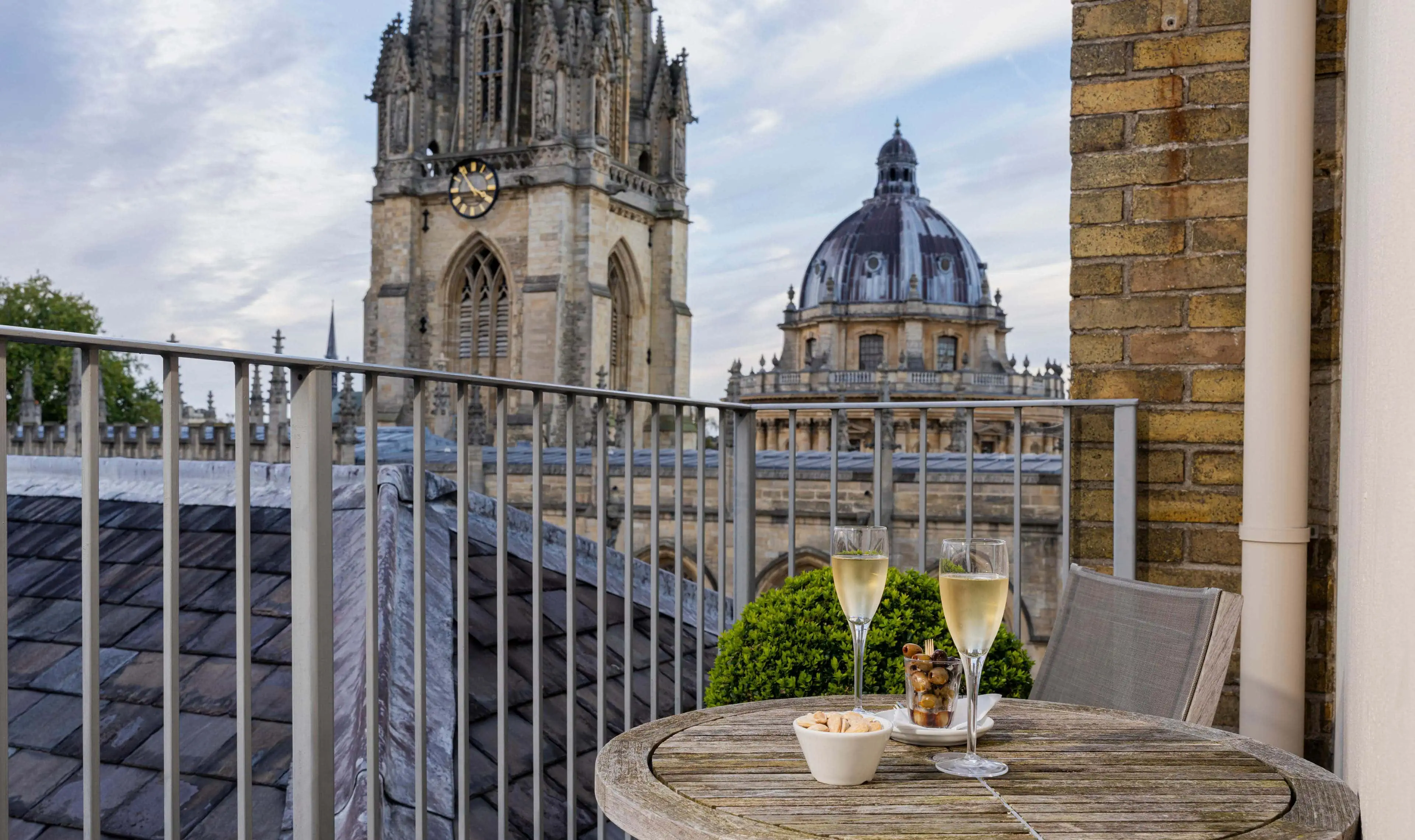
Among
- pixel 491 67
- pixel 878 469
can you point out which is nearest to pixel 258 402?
pixel 491 67

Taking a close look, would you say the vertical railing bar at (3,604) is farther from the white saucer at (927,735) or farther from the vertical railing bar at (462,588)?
the white saucer at (927,735)

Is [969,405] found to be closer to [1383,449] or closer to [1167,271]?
[1167,271]

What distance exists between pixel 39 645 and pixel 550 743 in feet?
4.68

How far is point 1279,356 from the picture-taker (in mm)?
2725

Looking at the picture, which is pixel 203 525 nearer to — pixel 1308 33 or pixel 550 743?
pixel 550 743

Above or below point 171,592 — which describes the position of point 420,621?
below

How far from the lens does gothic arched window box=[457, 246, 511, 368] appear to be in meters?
39.5

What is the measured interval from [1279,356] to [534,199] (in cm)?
3663

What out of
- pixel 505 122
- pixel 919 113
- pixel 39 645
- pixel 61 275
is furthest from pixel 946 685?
pixel 919 113

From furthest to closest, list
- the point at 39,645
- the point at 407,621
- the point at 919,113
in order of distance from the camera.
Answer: the point at 919,113 < the point at 39,645 < the point at 407,621

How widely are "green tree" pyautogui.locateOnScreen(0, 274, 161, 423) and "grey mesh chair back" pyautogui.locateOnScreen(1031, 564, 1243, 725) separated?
143 feet

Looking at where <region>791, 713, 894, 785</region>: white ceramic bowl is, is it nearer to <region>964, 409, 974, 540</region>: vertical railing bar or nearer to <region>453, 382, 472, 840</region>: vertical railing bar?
<region>453, 382, 472, 840</region>: vertical railing bar

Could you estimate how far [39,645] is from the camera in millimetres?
3260

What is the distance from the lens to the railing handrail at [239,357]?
4.63ft
